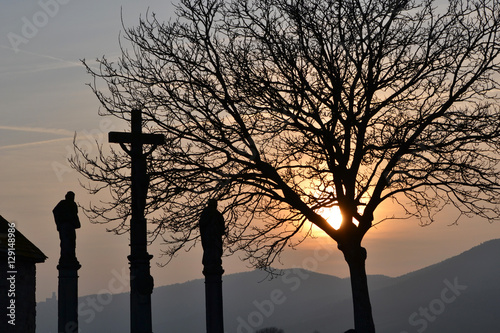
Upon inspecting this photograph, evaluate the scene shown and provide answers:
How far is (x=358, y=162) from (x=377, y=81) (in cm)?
238

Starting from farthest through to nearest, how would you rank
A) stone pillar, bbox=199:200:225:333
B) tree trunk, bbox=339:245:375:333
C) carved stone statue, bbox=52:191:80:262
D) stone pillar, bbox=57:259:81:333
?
tree trunk, bbox=339:245:375:333
carved stone statue, bbox=52:191:80:262
stone pillar, bbox=57:259:81:333
stone pillar, bbox=199:200:225:333

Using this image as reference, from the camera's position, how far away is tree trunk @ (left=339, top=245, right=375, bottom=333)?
1895cm

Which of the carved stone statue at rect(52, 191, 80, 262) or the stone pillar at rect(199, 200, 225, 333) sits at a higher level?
the carved stone statue at rect(52, 191, 80, 262)

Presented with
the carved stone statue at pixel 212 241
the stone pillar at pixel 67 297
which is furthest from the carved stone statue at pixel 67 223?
the carved stone statue at pixel 212 241

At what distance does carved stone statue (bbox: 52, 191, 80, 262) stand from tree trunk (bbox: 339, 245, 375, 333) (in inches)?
324

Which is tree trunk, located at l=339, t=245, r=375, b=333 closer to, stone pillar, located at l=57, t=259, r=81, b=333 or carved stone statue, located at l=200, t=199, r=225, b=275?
carved stone statue, located at l=200, t=199, r=225, b=275

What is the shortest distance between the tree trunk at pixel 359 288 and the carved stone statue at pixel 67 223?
8226 mm

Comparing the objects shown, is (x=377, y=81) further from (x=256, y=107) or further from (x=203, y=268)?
(x=203, y=268)

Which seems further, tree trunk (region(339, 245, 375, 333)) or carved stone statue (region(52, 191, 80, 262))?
tree trunk (region(339, 245, 375, 333))

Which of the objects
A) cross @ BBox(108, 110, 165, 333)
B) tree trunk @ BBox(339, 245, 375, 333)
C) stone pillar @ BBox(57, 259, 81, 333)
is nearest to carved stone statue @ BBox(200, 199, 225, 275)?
cross @ BBox(108, 110, 165, 333)

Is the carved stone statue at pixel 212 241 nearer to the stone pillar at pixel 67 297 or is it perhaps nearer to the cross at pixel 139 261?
the cross at pixel 139 261

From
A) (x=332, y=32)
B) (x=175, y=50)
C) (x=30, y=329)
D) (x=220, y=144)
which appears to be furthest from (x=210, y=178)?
(x=30, y=329)

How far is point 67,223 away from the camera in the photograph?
47.4 feet

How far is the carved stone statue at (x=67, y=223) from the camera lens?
1420cm
